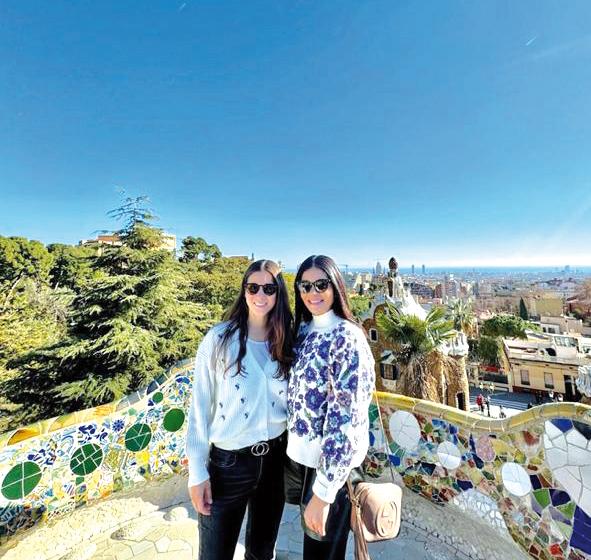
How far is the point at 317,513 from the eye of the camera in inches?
49.8

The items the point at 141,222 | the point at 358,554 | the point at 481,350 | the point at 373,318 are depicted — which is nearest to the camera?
the point at 358,554

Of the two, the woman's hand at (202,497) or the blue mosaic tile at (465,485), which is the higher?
the woman's hand at (202,497)

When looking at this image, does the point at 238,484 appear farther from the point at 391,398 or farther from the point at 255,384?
the point at 391,398

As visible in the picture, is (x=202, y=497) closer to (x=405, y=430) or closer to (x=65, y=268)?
(x=405, y=430)

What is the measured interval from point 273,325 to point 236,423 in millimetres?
493

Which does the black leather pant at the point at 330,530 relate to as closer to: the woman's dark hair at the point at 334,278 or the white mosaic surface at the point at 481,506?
the woman's dark hair at the point at 334,278

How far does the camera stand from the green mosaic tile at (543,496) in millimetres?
1915

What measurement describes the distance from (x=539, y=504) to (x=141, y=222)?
8.68 meters

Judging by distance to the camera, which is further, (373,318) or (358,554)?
(373,318)

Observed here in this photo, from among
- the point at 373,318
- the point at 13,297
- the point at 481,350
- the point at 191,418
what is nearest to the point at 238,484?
the point at 191,418

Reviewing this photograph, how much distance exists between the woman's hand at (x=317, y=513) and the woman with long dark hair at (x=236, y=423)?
33 centimetres

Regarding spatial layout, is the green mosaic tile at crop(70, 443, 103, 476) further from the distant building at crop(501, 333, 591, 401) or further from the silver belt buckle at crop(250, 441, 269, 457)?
the distant building at crop(501, 333, 591, 401)

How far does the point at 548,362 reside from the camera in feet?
65.0

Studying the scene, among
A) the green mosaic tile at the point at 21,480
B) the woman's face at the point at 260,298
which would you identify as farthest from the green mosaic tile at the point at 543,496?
the green mosaic tile at the point at 21,480
